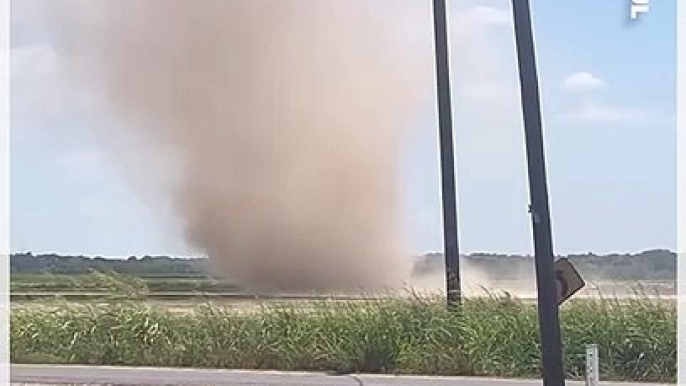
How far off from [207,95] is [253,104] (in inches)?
6.8

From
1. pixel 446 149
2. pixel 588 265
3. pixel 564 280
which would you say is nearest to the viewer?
pixel 564 280

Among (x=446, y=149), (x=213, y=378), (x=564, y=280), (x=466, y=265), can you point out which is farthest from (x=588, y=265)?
(x=213, y=378)

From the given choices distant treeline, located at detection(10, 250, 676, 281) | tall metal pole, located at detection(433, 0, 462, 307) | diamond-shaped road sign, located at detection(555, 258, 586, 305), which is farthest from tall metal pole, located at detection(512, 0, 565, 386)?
tall metal pole, located at detection(433, 0, 462, 307)

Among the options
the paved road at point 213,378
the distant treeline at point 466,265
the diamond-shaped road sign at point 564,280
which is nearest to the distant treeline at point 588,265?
the distant treeline at point 466,265

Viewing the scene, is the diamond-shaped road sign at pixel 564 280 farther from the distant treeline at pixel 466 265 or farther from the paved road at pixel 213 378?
the paved road at pixel 213 378

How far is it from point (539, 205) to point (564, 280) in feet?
0.64

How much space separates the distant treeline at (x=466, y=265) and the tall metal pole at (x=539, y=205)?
12.8 inches

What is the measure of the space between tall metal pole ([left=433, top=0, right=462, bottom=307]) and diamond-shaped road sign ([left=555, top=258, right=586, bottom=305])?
0.80 m

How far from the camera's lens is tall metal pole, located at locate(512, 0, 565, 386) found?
2576 millimetres

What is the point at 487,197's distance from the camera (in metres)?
3.51

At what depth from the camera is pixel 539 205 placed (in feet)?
8.81

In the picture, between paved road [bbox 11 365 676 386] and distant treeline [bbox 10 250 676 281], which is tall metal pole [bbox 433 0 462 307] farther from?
paved road [bbox 11 365 676 386]

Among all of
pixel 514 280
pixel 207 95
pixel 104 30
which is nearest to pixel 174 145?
pixel 207 95

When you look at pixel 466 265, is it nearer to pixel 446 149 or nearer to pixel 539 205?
pixel 446 149
